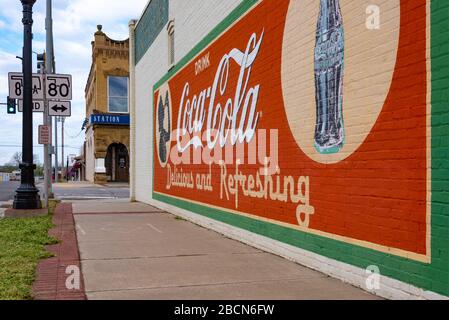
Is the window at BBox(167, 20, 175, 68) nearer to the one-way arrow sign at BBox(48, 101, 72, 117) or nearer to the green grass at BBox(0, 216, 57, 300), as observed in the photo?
the one-way arrow sign at BBox(48, 101, 72, 117)

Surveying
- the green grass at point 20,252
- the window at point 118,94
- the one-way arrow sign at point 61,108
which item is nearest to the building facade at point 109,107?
the window at point 118,94

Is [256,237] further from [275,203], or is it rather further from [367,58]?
[367,58]

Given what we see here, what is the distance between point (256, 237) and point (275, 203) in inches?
42.7

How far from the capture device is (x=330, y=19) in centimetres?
691

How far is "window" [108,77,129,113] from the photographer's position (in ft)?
147

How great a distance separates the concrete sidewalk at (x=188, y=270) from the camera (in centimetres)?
589

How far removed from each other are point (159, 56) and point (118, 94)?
2776 centimetres

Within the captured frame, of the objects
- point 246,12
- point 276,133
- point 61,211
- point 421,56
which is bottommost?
point 61,211

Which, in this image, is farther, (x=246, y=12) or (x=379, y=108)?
(x=246, y=12)

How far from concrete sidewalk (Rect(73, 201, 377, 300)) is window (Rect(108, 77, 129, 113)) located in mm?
34354

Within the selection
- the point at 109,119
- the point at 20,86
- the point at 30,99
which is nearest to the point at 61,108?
the point at 20,86

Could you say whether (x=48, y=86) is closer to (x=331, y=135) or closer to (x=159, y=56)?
(x=159, y=56)

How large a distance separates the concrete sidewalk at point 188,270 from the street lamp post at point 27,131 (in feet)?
10.2
